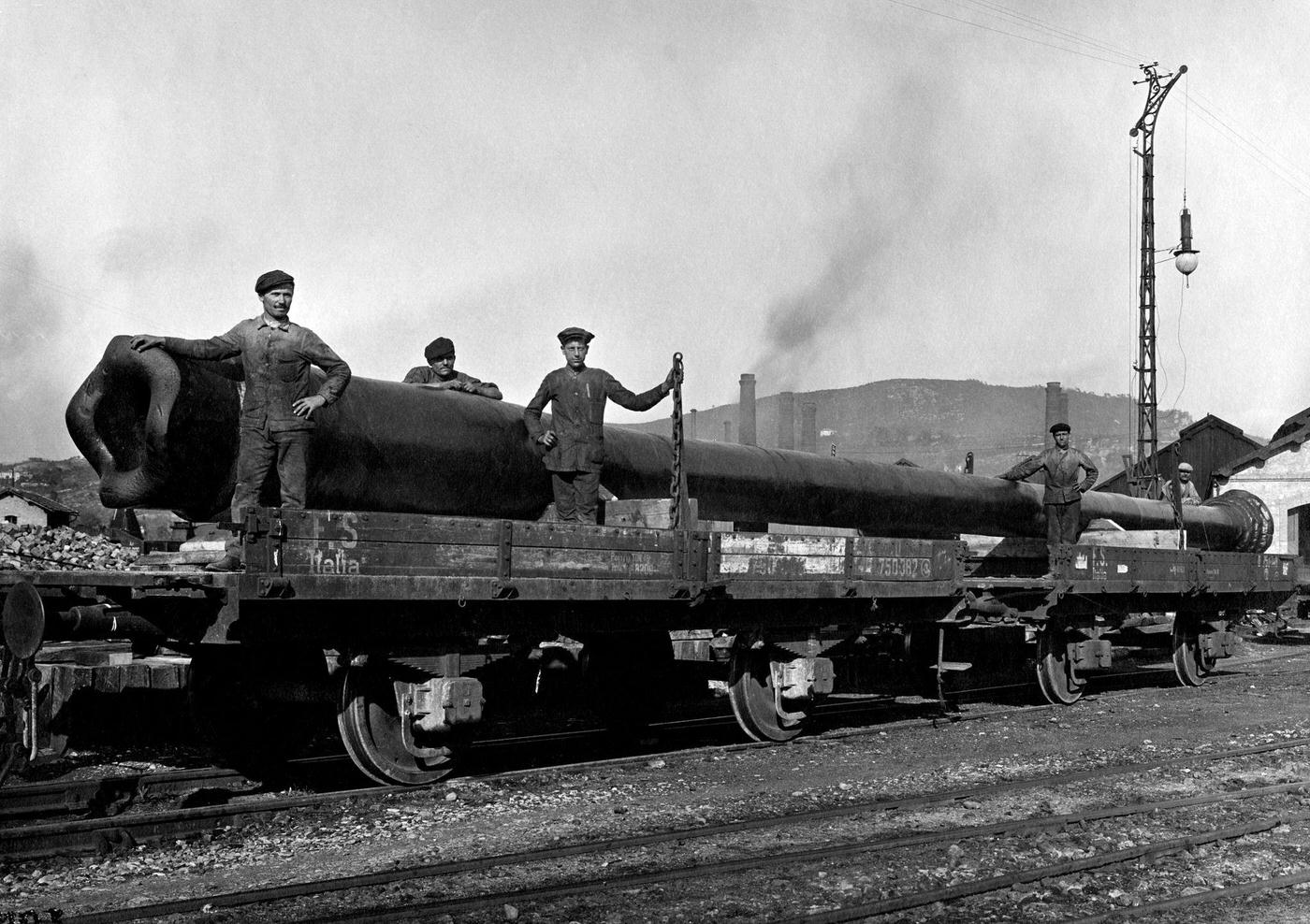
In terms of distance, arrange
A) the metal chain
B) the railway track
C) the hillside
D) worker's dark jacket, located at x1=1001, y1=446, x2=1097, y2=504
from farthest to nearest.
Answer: the hillside, worker's dark jacket, located at x1=1001, y1=446, x2=1097, y2=504, the metal chain, the railway track

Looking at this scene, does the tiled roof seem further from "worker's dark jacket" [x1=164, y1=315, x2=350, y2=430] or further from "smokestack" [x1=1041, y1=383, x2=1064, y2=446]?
"smokestack" [x1=1041, y1=383, x2=1064, y2=446]

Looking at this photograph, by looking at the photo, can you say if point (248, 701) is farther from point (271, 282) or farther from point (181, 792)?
point (271, 282)

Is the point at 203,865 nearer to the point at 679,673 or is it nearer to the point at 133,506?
the point at 133,506

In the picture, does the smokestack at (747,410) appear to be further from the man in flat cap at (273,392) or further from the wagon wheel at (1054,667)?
the man in flat cap at (273,392)

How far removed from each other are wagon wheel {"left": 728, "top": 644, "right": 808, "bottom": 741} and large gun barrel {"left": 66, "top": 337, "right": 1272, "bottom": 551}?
136 centimetres

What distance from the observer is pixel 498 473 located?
8.45 m

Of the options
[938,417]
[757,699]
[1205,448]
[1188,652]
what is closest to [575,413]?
[757,699]

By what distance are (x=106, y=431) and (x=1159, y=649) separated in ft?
37.4

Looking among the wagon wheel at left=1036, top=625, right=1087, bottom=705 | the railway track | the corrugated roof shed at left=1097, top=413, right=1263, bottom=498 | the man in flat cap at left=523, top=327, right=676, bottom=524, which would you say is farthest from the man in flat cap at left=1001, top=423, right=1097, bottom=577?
the corrugated roof shed at left=1097, top=413, right=1263, bottom=498

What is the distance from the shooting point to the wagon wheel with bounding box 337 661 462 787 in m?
7.17

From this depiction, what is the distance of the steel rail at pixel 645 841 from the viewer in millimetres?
5036

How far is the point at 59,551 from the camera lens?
8.43 meters

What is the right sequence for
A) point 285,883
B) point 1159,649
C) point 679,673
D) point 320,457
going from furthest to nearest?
point 1159,649, point 679,673, point 320,457, point 285,883

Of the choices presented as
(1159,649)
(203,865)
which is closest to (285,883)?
(203,865)
